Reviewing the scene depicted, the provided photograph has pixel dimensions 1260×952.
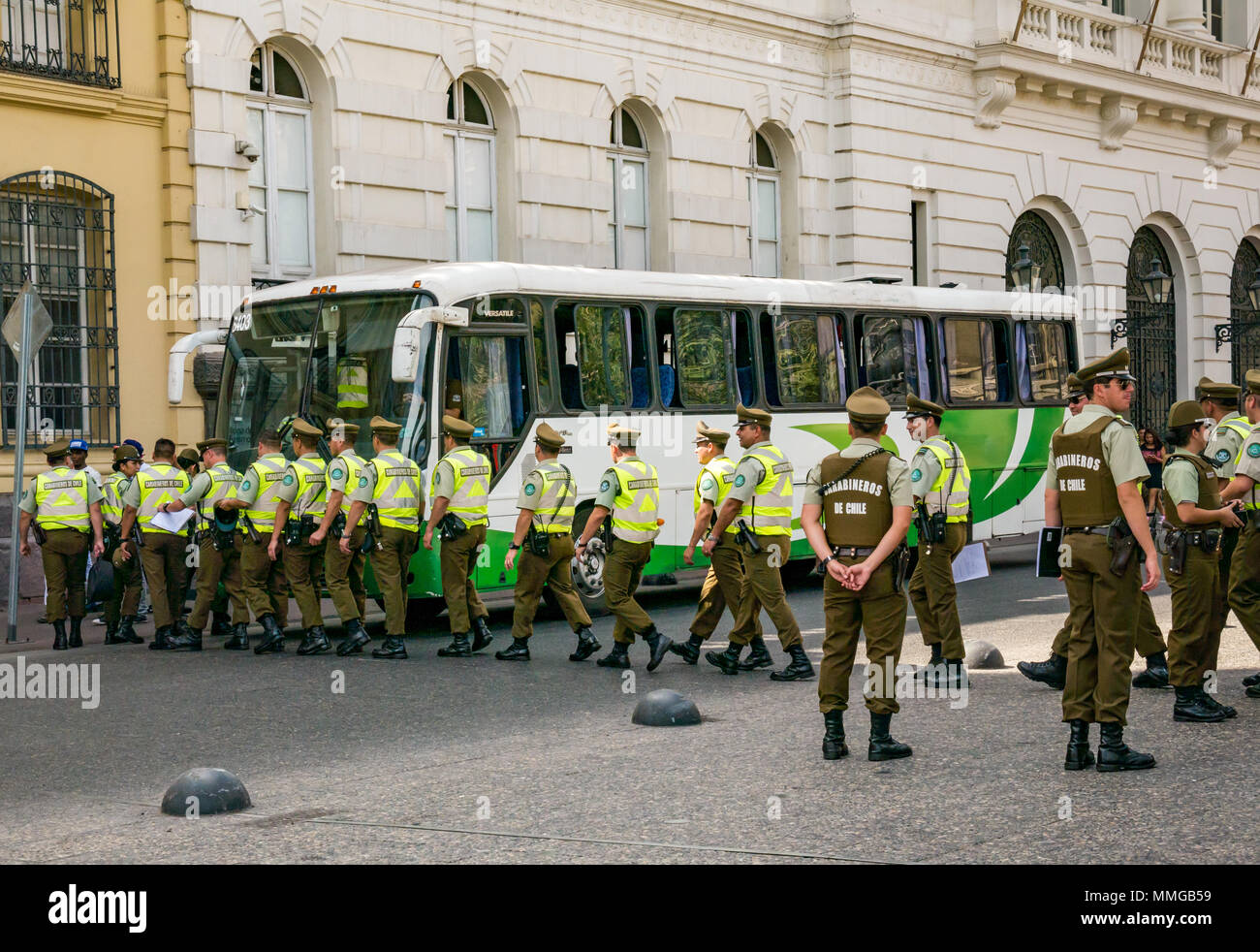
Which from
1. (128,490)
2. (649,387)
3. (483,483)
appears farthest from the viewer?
(649,387)

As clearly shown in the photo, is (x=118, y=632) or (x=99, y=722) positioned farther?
(x=118, y=632)

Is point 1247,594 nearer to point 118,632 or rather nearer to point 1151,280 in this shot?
point 118,632

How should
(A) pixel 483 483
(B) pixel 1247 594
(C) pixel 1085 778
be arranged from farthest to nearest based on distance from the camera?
(A) pixel 483 483 < (B) pixel 1247 594 < (C) pixel 1085 778

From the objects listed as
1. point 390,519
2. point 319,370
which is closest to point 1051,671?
point 390,519

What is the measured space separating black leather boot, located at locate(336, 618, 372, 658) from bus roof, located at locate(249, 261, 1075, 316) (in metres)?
3.00

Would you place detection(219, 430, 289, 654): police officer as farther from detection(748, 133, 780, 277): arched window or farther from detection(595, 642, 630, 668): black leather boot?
detection(748, 133, 780, 277): arched window

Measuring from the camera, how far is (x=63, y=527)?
45.9ft

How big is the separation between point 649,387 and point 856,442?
27.1ft

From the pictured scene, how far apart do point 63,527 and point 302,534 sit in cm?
216

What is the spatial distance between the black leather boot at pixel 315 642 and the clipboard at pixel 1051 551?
6.62 metres

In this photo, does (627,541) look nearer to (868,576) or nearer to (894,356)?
(868,576)

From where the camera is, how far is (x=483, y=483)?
43.2 feet

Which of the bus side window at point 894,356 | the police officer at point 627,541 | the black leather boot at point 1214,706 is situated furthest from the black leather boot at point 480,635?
the bus side window at point 894,356
